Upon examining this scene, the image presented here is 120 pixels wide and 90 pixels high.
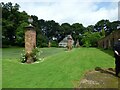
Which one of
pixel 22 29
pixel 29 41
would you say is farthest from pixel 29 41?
pixel 22 29

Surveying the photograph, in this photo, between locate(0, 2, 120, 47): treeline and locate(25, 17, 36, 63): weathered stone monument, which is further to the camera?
locate(0, 2, 120, 47): treeline

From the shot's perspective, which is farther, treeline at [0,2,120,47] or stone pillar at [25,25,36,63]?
treeline at [0,2,120,47]

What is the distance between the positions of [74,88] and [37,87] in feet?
3.90

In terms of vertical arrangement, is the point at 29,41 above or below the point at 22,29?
below

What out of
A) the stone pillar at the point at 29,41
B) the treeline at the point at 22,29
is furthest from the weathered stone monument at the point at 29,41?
the treeline at the point at 22,29

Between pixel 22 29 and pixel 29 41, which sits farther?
pixel 22 29

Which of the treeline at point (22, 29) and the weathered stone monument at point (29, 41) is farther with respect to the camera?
the treeline at point (22, 29)

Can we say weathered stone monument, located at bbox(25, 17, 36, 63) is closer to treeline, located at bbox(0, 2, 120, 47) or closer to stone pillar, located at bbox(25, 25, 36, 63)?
stone pillar, located at bbox(25, 25, 36, 63)

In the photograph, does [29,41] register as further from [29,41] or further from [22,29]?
[22,29]

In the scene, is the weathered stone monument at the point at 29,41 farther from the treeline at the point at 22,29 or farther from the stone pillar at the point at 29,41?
the treeline at the point at 22,29

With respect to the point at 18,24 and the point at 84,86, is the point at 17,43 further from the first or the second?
the point at 84,86

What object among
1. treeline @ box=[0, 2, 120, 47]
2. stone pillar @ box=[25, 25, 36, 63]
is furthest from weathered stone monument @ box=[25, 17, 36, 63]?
treeline @ box=[0, 2, 120, 47]

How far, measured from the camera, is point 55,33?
106500 millimetres

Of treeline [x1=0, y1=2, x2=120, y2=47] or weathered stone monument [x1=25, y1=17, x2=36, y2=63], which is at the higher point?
treeline [x1=0, y1=2, x2=120, y2=47]
